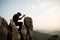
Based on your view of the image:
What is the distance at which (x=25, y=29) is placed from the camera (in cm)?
2425

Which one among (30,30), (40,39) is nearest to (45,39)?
(40,39)

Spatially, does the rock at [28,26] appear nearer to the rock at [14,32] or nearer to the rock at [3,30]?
the rock at [14,32]

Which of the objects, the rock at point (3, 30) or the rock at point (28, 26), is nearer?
the rock at point (3, 30)

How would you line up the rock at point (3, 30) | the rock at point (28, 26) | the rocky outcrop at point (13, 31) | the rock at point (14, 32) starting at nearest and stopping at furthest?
Result: the rock at point (3, 30), the rocky outcrop at point (13, 31), the rock at point (14, 32), the rock at point (28, 26)

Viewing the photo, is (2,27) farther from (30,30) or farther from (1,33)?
(30,30)

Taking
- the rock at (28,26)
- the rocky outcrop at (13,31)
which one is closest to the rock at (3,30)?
the rocky outcrop at (13,31)

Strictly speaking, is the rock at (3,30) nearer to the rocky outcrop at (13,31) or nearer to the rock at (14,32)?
the rocky outcrop at (13,31)

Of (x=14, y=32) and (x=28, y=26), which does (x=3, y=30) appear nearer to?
(x=14, y=32)

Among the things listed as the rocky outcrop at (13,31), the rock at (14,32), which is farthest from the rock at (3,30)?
the rock at (14,32)

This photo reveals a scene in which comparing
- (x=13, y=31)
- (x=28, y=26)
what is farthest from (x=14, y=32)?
(x=28, y=26)

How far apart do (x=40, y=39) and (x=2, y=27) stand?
84.3ft

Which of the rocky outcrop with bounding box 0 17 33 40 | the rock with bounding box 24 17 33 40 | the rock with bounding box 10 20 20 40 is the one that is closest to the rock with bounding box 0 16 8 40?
the rocky outcrop with bounding box 0 17 33 40

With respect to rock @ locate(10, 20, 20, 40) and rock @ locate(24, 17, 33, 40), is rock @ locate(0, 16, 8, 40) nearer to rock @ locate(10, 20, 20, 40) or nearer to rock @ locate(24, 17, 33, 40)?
rock @ locate(10, 20, 20, 40)

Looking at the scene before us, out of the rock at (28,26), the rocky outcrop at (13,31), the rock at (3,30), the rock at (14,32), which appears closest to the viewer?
the rock at (3,30)
